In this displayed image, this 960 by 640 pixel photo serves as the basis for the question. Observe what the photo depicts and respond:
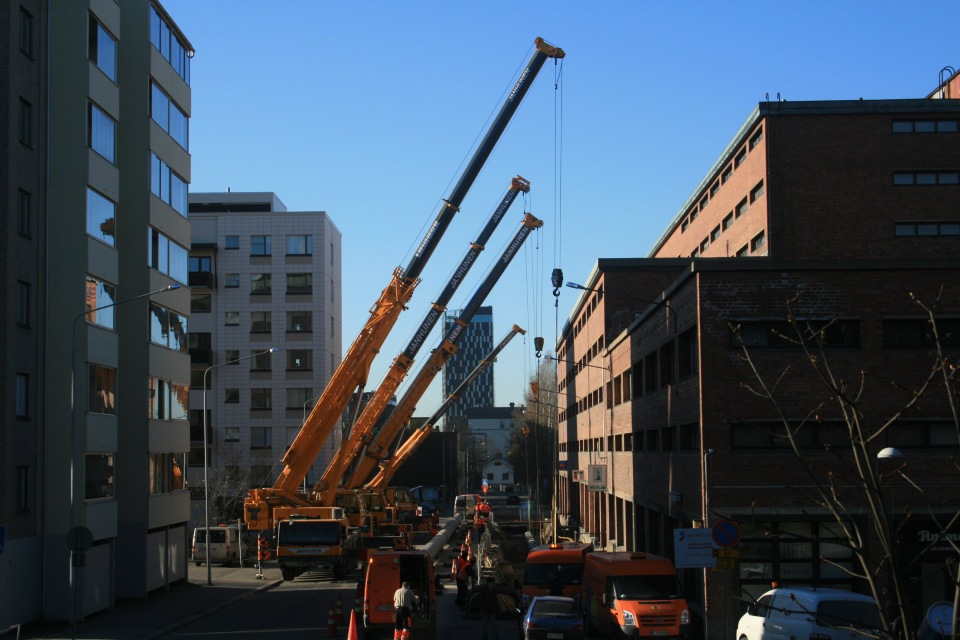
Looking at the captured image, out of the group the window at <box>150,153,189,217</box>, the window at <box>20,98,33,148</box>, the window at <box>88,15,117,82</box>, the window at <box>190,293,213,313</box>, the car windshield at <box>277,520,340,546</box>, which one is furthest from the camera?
the window at <box>190,293,213,313</box>

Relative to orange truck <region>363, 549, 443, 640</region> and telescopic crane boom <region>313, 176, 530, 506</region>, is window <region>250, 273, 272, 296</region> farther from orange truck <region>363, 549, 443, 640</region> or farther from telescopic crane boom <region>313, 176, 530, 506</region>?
orange truck <region>363, 549, 443, 640</region>

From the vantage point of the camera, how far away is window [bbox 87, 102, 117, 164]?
30.6m

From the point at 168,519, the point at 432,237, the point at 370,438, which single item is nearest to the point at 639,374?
the point at 432,237

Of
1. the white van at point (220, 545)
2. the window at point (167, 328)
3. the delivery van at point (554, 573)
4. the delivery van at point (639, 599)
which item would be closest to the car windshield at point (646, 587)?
the delivery van at point (639, 599)

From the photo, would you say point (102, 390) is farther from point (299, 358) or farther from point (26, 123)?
point (299, 358)

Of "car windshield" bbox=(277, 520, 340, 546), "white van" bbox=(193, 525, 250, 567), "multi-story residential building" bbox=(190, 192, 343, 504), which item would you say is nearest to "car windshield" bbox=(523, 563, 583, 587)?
"car windshield" bbox=(277, 520, 340, 546)

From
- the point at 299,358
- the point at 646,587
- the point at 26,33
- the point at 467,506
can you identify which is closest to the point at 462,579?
the point at 646,587

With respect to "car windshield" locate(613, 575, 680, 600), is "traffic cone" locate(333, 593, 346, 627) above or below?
below

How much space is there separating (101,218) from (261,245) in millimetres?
43450

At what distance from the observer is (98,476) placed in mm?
30812

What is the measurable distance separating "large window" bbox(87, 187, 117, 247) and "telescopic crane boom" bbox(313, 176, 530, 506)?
15.1 m

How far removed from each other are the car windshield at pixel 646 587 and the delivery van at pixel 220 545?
26095 millimetres

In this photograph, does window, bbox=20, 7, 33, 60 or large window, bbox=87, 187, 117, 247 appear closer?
window, bbox=20, 7, 33, 60

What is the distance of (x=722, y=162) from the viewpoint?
154 ft
